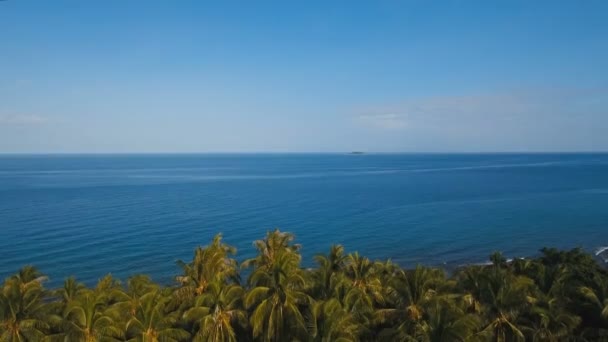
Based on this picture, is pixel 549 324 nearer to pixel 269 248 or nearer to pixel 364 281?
pixel 364 281

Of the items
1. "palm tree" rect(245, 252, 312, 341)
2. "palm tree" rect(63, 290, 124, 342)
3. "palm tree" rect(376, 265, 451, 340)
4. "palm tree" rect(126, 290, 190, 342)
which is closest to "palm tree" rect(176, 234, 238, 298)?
"palm tree" rect(126, 290, 190, 342)

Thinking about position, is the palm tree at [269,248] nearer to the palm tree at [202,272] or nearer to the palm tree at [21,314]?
the palm tree at [202,272]

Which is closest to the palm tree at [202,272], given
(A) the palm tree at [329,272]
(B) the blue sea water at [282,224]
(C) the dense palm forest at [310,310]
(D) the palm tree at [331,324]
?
(C) the dense palm forest at [310,310]

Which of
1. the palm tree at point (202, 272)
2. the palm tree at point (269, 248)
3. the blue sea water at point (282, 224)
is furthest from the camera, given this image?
the blue sea water at point (282, 224)

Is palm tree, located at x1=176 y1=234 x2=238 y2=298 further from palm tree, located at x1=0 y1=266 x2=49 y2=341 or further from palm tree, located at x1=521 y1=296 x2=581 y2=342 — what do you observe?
palm tree, located at x1=521 y1=296 x2=581 y2=342

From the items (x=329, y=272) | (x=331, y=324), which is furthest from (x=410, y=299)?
(x=331, y=324)

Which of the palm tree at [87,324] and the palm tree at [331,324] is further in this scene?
the palm tree at [87,324]
